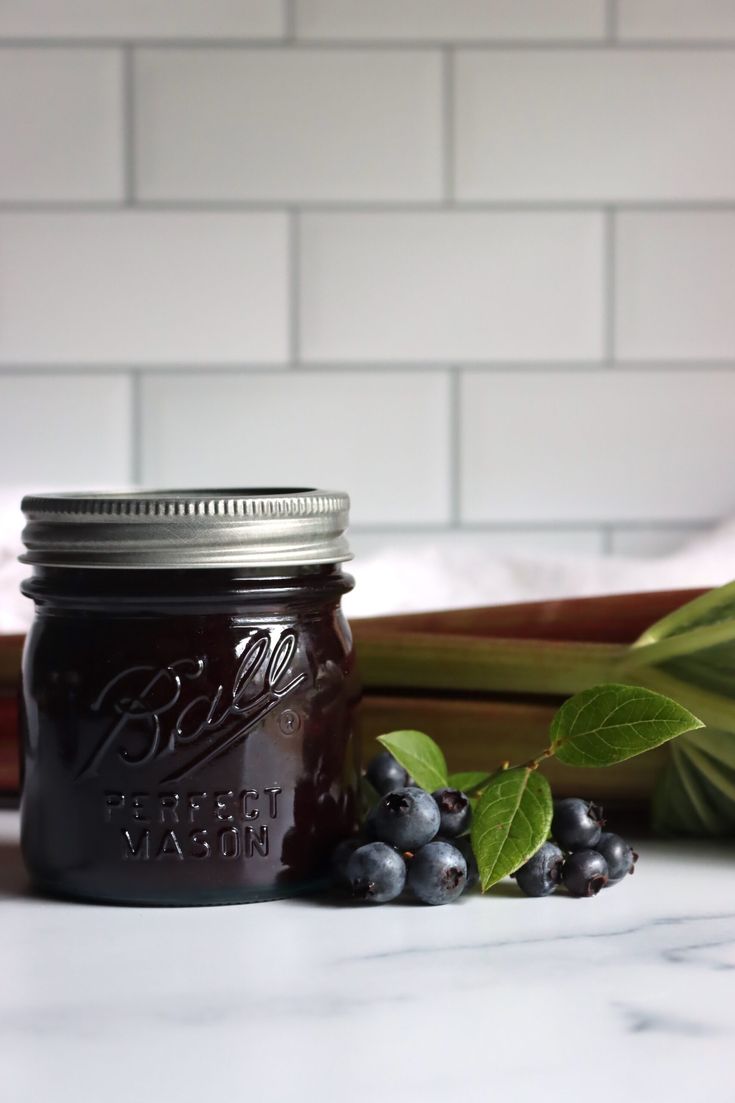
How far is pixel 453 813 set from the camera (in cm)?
66

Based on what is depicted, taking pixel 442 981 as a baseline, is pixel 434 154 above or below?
above

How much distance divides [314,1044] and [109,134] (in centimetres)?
123

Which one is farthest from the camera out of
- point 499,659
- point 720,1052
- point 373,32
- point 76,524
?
point 373,32

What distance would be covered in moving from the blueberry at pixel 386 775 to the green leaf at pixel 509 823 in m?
0.11

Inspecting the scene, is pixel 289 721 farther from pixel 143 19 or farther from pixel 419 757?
pixel 143 19

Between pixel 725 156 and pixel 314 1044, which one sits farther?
pixel 725 156

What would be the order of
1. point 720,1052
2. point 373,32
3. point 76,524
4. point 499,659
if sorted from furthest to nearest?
point 373,32, point 499,659, point 76,524, point 720,1052

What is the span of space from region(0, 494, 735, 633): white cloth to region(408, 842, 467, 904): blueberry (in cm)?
44

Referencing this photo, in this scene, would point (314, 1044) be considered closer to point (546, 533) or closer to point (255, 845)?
point (255, 845)

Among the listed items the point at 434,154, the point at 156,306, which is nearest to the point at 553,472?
the point at 434,154

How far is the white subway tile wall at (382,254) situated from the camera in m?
1.48

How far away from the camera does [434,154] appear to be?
149 cm

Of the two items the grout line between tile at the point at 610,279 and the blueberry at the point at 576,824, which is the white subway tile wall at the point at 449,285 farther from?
the blueberry at the point at 576,824

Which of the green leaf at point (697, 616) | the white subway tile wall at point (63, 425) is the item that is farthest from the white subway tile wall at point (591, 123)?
the green leaf at point (697, 616)
